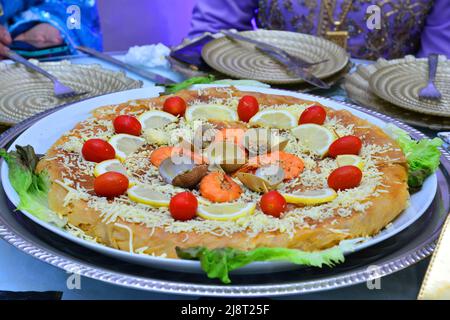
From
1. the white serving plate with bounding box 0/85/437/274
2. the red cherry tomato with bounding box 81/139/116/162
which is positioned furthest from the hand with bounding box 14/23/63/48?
the red cherry tomato with bounding box 81/139/116/162

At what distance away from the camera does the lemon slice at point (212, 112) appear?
241cm

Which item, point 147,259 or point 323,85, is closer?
point 147,259

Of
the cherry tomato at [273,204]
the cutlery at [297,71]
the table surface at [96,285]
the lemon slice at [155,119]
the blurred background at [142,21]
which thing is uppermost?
the cherry tomato at [273,204]

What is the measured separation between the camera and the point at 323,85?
2.78m

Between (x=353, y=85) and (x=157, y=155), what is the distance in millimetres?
1261

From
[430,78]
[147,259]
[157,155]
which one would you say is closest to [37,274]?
[147,259]

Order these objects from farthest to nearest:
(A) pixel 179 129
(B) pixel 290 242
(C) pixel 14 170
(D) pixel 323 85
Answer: (D) pixel 323 85 → (A) pixel 179 129 → (C) pixel 14 170 → (B) pixel 290 242

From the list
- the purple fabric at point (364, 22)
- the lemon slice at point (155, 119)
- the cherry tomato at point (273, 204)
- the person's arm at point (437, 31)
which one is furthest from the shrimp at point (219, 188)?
the person's arm at point (437, 31)

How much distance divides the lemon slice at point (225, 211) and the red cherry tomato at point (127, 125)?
64cm

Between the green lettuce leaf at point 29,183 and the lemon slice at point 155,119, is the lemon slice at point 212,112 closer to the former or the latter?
the lemon slice at point 155,119

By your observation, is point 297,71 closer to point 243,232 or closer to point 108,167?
point 108,167

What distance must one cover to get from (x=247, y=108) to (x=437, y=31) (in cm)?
242

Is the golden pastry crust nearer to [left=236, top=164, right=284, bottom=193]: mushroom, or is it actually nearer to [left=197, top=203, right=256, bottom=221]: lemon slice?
[left=197, top=203, right=256, bottom=221]: lemon slice
